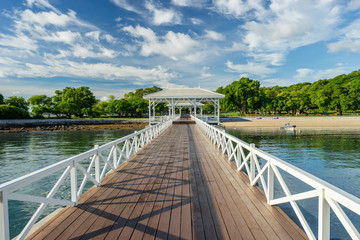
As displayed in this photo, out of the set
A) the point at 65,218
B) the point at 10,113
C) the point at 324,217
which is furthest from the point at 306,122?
the point at 10,113

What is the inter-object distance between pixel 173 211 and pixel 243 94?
5811 centimetres

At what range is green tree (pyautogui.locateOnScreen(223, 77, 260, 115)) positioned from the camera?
56.6 metres

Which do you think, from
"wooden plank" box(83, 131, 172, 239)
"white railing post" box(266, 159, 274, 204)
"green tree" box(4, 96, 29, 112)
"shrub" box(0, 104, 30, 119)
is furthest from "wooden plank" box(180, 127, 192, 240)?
"green tree" box(4, 96, 29, 112)

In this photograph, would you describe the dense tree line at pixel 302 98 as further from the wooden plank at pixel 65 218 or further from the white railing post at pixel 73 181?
the white railing post at pixel 73 181

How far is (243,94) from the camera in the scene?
57.7 meters

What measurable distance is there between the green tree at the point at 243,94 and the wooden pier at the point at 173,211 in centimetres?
5445

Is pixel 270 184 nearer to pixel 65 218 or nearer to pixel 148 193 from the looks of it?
pixel 148 193

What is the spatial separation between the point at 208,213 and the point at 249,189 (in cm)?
152

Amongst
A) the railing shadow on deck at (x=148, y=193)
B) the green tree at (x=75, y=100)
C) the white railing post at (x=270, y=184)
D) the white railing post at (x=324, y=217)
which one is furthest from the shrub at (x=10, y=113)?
the white railing post at (x=324, y=217)

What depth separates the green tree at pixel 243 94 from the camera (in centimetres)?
5662

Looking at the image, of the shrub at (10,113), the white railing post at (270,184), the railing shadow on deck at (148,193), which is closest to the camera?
the railing shadow on deck at (148,193)

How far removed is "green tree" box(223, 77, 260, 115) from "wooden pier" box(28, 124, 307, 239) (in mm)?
54448

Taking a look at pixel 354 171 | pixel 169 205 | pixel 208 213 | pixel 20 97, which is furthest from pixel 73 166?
pixel 20 97

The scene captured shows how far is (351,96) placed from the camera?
5022 centimetres
